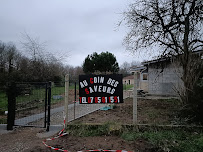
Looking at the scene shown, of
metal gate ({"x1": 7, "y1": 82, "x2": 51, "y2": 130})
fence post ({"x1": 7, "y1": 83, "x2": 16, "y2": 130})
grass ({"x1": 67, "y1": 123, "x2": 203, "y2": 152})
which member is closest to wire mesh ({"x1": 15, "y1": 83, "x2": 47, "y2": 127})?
metal gate ({"x1": 7, "y1": 82, "x2": 51, "y2": 130})

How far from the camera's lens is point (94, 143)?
3.35m

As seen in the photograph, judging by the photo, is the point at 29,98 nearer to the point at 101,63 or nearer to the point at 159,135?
the point at 159,135

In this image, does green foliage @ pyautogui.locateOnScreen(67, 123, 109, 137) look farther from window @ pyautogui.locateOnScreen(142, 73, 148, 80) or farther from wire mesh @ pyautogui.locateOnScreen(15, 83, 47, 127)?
window @ pyautogui.locateOnScreen(142, 73, 148, 80)

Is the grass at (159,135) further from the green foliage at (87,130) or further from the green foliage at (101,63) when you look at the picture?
the green foliage at (101,63)

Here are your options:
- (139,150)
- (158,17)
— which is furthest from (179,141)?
(158,17)

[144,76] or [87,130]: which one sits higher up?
[144,76]

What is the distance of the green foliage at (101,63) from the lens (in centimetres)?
2781

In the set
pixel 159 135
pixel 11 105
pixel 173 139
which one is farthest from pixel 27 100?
pixel 173 139

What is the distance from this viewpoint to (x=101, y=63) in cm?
2789

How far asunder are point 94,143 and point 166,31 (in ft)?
21.1

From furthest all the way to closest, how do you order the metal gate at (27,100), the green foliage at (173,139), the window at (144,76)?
the window at (144,76) → the metal gate at (27,100) → the green foliage at (173,139)

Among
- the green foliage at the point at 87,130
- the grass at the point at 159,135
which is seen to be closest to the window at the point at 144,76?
the grass at the point at 159,135

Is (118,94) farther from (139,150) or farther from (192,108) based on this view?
(192,108)

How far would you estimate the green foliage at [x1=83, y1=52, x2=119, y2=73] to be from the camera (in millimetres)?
27812
